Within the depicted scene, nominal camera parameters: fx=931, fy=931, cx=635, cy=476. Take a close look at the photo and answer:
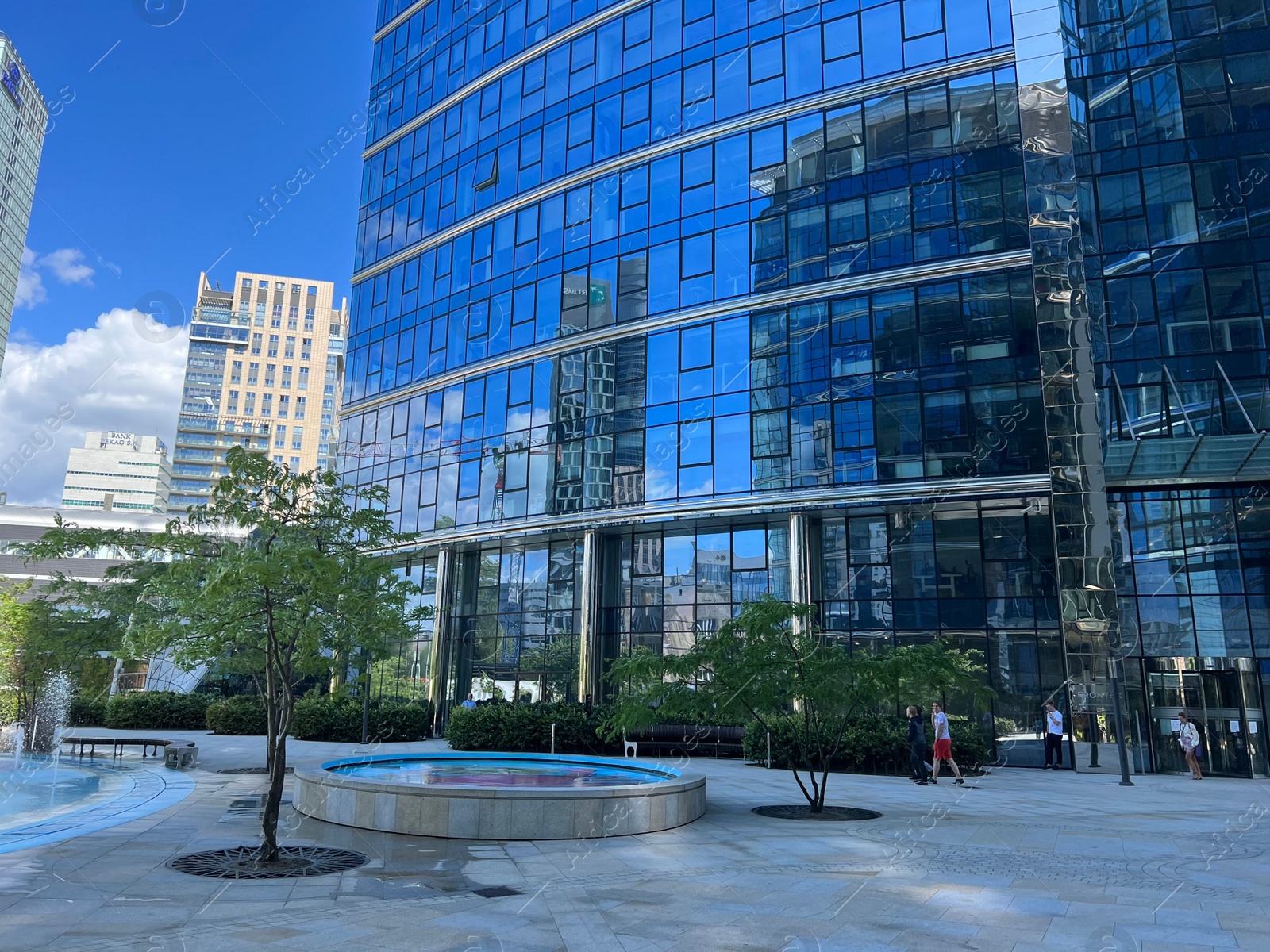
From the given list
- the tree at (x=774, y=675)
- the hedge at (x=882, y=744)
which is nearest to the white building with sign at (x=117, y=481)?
the hedge at (x=882, y=744)

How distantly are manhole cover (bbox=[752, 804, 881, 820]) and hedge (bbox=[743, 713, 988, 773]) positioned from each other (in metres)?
5.64

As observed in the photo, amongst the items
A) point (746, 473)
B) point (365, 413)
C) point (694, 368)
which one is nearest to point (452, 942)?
point (746, 473)

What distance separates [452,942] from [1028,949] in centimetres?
457

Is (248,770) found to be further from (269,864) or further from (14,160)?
(14,160)

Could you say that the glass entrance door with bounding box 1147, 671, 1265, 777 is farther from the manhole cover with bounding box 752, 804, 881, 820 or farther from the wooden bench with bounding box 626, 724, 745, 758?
the manhole cover with bounding box 752, 804, 881, 820

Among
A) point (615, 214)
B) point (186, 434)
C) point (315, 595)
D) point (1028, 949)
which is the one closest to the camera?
point (1028, 949)

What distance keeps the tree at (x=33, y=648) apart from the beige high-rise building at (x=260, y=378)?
125 m

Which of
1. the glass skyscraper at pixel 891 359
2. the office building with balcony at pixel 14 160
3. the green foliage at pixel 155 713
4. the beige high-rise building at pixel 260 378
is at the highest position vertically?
the office building with balcony at pixel 14 160

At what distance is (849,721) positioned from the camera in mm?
21984

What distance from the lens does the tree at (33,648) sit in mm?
22406

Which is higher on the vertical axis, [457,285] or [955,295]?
[457,285]

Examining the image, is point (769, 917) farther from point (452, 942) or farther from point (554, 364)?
point (554, 364)

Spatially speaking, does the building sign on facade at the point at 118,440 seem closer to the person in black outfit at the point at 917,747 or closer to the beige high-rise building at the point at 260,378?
the beige high-rise building at the point at 260,378

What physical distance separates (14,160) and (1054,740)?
153138mm
